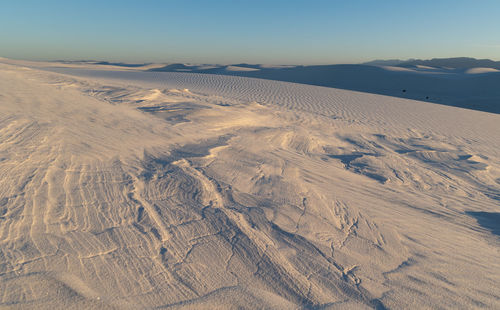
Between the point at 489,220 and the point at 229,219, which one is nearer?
the point at 229,219

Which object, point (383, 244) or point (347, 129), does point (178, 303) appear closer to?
point (383, 244)

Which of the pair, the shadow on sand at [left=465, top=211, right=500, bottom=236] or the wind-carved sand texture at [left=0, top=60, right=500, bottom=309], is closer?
the wind-carved sand texture at [left=0, top=60, right=500, bottom=309]

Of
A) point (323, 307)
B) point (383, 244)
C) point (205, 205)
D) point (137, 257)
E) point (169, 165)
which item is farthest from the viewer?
point (169, 165)

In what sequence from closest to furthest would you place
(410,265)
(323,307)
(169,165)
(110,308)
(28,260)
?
(110,308) → (323,307) → (28,260) → (410,265) → (169,165)

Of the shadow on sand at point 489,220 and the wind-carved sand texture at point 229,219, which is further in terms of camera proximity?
the shadow on sand at point 489,220

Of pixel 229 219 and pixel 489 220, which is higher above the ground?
pixel 229 219

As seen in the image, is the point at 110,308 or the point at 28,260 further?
the point at 28,260

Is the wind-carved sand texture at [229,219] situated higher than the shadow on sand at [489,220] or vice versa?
the wind-carved sand texture at [229,219]

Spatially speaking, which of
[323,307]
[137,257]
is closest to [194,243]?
[137,257]
